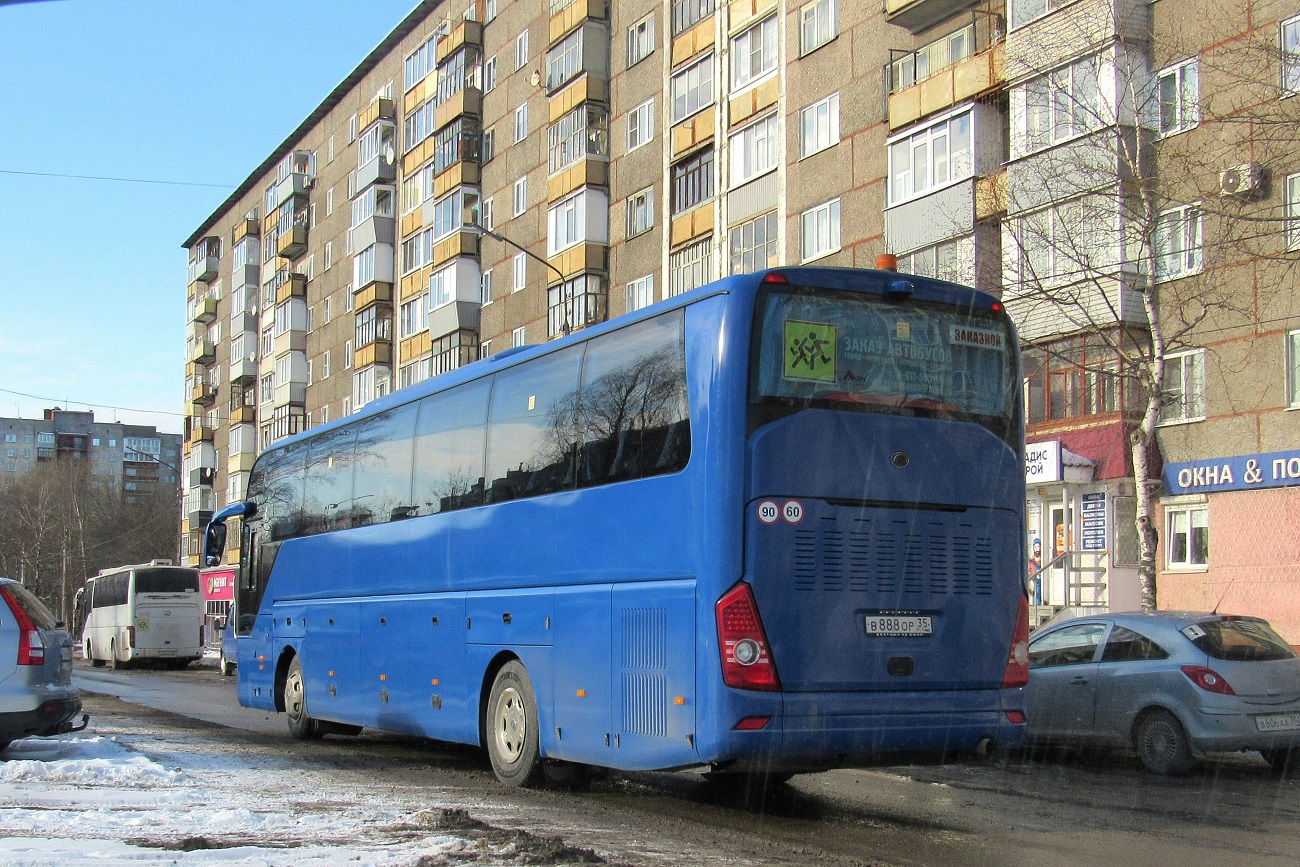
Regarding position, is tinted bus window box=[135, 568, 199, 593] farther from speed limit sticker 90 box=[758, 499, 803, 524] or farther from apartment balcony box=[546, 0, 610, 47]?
speed limit sticker 90 box=[758, 499, 803, 524]

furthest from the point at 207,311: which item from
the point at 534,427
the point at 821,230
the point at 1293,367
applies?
the point at 534,427

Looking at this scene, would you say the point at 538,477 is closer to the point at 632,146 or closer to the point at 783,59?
the point at 783,59

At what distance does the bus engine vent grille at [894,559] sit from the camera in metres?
8.83

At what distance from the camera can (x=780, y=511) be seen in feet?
28.7

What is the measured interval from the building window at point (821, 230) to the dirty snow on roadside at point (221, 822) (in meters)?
24.1

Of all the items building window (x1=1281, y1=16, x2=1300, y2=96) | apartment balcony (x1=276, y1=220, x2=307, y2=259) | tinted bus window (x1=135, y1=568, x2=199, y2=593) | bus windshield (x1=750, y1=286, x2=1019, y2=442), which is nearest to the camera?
bus windshield (x1=750, y1=286, x2=1019, y2=442)

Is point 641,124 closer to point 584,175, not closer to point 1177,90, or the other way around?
point 584,175

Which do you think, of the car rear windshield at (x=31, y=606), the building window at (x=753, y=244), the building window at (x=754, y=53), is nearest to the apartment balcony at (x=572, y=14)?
the building window at (x=754, y=53)

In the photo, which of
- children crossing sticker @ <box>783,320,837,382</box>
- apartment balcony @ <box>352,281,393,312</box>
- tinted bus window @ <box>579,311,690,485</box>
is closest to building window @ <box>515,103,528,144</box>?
apartment balcony @ <box>352,281,393,312</box>

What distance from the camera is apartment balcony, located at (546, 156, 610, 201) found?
1731 inches

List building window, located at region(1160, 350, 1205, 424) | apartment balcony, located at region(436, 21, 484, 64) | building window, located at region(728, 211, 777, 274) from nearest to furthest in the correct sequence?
building window, located at region(1160, 350, 1205, 424) < building window, located at region(728, 211, 777, 274) < apartment balcony, located at region(436, 21, 484, 64)

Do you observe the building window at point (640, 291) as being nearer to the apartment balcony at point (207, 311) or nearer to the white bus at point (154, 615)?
the white bus at point (154, 615)

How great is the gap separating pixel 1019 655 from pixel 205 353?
8485cm

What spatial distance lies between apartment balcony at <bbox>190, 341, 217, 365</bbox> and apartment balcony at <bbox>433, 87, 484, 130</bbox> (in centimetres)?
3945
